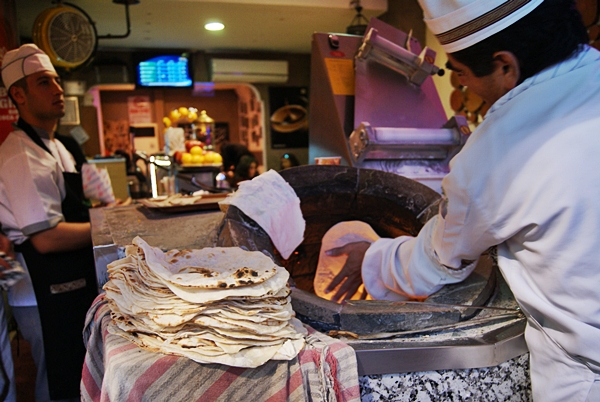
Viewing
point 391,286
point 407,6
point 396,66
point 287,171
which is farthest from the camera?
point 407,6

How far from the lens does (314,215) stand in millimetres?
2090

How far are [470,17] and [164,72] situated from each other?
9022 millimetres

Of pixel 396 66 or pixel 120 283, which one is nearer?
pixel 120 283

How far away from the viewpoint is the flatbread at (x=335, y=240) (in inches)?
95.9

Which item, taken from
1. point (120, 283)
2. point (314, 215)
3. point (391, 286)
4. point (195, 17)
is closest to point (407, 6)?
point (195, 17)

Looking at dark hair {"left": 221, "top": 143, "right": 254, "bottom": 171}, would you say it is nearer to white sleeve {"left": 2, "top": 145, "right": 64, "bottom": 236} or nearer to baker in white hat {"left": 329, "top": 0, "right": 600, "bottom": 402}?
white sleeve {"left": 2, "top": 145, "right": 64, "bottom": 236}

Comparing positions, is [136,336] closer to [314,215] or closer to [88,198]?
[314,215]

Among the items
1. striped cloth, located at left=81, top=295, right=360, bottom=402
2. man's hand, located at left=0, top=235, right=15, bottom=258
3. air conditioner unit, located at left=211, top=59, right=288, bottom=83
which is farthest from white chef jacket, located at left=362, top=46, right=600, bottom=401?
air conditioner unit, located at left=211, top=59, right=288, bottom=83

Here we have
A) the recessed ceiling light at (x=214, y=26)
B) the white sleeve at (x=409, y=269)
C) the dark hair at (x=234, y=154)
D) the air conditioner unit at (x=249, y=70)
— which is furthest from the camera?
the air conditioner unit at (x=249, y=70)

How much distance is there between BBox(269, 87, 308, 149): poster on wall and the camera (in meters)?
10.4

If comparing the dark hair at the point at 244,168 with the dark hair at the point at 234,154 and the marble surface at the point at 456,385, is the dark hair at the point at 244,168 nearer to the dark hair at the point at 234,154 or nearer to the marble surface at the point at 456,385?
the dark hair at the point at 234,154

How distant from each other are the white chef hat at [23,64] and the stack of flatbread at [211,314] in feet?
6.32

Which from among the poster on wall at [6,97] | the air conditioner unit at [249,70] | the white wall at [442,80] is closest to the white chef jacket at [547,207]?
the poster on wall at [6,97]

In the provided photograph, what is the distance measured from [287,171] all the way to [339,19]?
6.06m
